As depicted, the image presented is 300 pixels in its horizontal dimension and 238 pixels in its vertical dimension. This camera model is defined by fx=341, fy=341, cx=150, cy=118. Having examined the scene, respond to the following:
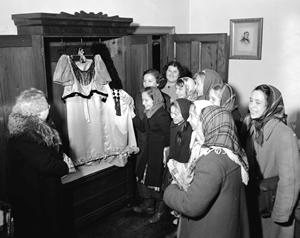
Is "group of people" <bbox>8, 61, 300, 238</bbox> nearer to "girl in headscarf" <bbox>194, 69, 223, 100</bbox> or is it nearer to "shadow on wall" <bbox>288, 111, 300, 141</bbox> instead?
"girl in headscarf" <bbox>194, 69, 223, 100</bbox>

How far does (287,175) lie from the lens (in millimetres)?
2391

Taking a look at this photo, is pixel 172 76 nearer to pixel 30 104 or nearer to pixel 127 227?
pixel 127 227

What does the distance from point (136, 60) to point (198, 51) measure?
103 cm

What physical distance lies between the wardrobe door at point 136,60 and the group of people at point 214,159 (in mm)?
161

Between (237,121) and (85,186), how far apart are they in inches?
66.9

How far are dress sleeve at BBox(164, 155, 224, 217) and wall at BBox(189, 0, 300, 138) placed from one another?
3.04m

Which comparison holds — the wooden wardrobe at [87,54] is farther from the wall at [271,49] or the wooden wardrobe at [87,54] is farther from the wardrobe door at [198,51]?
the wall at [271,49]

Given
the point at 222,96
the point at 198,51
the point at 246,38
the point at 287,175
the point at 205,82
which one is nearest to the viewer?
the point at 287,175

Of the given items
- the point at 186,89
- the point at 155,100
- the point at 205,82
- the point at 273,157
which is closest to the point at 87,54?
the point at 155,100

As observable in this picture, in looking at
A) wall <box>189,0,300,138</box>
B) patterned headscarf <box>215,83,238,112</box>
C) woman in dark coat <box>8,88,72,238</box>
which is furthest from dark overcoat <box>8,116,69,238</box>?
wall <box>189,0,300,138</box>

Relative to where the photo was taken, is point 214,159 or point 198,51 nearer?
point 214,159

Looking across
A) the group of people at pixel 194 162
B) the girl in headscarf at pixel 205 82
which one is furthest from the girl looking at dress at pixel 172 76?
the girl in headscarf at pixel 205 82

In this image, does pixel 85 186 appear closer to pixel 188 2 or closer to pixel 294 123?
pixel 294 123

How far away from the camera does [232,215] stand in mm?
1952
